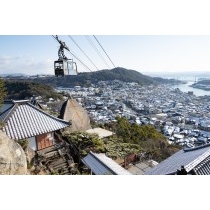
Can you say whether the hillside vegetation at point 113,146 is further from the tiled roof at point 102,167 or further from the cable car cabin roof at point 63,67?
the cable car cabin roof at point 63,67

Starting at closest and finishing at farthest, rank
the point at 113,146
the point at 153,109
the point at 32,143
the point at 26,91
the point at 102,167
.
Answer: the point at 102,167
the point at 32,143
the point at 113,146
the point at 26,91
the point at 153,109

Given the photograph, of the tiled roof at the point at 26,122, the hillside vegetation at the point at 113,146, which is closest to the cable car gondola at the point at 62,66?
the tiled roof at the point at 26,122

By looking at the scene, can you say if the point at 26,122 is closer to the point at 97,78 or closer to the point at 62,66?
the point at 62,66

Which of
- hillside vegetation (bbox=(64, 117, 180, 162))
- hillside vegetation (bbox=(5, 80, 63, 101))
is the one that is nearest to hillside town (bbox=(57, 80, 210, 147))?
hillside vegetation (bbox=(5, 80, 63, 101))

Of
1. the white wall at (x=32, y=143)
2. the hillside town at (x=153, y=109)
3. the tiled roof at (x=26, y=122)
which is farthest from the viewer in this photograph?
the hillside town at (x=153, y=109)

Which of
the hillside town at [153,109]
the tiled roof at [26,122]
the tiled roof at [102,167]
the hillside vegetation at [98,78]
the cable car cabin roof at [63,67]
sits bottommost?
the hillside town at [153,109]

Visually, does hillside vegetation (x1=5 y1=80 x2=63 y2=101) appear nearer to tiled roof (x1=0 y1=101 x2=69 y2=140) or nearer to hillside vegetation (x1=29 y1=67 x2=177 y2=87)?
hillside vegetation (x1=29 y1=67 x2=177 y2=87)

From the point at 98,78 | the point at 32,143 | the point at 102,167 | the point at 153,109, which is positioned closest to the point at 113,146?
the point at 32,143

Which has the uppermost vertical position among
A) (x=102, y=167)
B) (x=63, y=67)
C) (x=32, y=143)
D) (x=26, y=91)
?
(x=63, y=67)

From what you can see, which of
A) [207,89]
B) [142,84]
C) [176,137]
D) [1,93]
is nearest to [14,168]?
[1,93]
